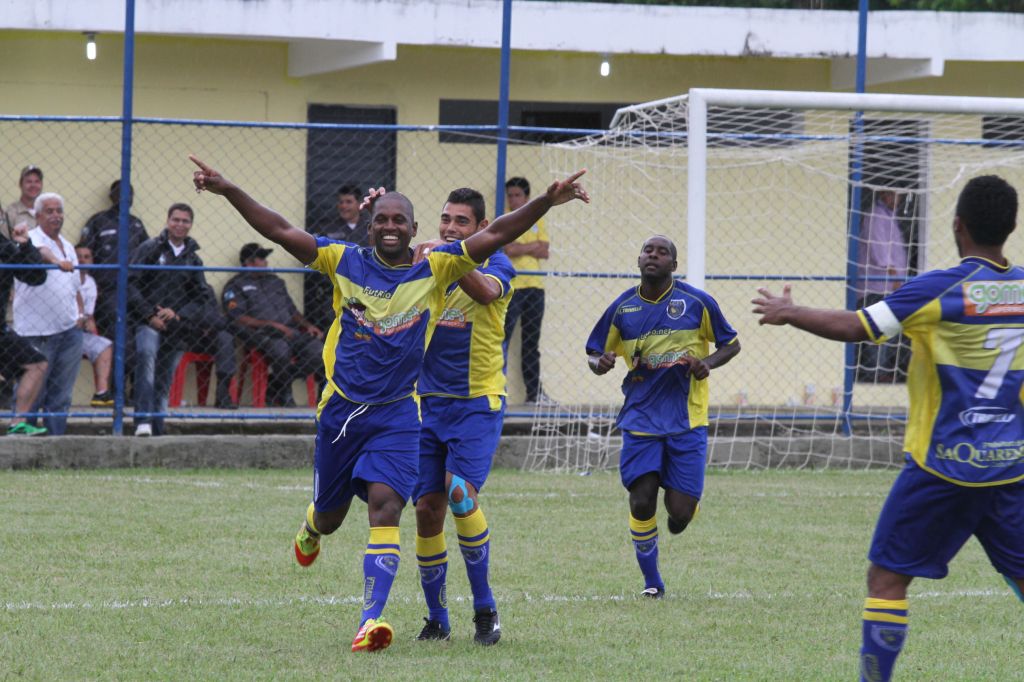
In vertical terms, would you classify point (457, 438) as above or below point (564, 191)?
below

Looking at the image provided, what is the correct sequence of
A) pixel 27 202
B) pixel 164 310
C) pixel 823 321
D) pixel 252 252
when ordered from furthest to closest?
pixel 252 252 < pixel 27 202 < pixel 164 310 < pixel 823 321

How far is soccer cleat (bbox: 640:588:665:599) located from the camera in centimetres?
781

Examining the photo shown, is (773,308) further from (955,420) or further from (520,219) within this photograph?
(520,219)

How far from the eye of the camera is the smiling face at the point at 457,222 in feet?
23.5

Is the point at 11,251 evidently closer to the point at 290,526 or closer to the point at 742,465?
the point at 290,526

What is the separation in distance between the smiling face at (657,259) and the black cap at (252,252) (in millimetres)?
6488

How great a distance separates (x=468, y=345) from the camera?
7.54 metres

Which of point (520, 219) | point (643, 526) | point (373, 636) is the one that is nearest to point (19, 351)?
point (643, 526)

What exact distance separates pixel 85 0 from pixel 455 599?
819cm

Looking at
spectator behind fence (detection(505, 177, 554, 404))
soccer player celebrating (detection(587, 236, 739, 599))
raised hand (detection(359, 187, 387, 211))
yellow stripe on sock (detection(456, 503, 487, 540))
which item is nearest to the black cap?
spectator behind fence (detection(505, 177, 554, 404))

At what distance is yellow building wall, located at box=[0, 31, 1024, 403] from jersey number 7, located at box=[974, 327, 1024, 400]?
8727 millimetres

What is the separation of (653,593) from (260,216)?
2.89 m

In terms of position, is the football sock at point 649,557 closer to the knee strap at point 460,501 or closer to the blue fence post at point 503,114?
the knee strap at point 460,501

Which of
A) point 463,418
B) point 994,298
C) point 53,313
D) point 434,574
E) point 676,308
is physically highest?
point 994,298
